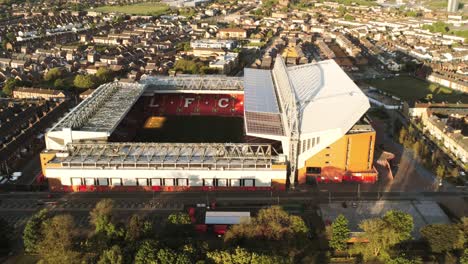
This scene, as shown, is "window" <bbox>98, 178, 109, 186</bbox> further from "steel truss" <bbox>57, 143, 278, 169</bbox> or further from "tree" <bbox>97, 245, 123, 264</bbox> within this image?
"tree" <bbox>97, 245, 123, 264</bbox>

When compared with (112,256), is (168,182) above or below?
below

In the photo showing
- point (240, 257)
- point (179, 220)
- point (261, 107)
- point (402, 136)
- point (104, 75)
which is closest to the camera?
point (240, 257)

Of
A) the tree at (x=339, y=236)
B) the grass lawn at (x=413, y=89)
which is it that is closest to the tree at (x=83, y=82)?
the grass lawn at (x=413, y=89)

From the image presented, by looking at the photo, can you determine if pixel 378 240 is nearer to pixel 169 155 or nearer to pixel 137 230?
pixel 137 230

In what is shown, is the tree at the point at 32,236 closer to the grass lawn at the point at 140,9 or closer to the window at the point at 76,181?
the window at the point at 76,181

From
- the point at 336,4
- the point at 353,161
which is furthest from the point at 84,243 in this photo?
the point at 336,4

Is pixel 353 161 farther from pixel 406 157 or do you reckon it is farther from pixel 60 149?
pixel 60 149

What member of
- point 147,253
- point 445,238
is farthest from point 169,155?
point 445,238

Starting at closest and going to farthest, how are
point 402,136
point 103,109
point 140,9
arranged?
1. point 103,109
2. point 402,136
3. point 140,9
